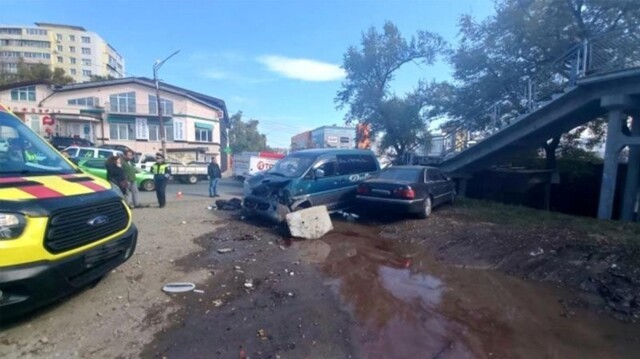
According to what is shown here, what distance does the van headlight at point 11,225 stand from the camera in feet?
9.08

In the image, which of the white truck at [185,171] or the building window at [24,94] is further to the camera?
the building window at [24,94]

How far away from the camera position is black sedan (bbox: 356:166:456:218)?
28.2 ft

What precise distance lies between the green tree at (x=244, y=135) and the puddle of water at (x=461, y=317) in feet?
224

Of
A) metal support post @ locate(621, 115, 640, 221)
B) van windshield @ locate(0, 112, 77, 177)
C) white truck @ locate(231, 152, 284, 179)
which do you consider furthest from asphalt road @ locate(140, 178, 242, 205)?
metal support post @ locate(621, 115, 640, 221)

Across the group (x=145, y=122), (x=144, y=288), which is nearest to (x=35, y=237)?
(x=144, y=288)

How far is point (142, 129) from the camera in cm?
3616

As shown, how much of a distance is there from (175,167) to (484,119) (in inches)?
763

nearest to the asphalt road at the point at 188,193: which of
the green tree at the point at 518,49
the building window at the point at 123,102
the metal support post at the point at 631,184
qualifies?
the green tree at the point at 518,49

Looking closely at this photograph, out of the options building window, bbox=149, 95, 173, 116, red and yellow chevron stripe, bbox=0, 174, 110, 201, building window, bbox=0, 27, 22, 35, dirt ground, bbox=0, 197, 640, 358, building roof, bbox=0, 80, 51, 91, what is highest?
building window, bbox=0, 27, 22, 35

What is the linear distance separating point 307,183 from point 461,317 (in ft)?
17.7

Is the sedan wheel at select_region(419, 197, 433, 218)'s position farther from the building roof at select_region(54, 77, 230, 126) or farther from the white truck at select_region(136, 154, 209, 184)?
the building roof at select_region(54, 77, 230, 126)

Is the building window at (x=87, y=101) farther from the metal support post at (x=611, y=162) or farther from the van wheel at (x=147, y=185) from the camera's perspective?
the metal support post at (x=611, y=162)

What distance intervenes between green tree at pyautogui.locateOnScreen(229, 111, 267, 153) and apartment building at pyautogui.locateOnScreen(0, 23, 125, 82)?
111ft

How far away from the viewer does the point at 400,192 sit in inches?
339
